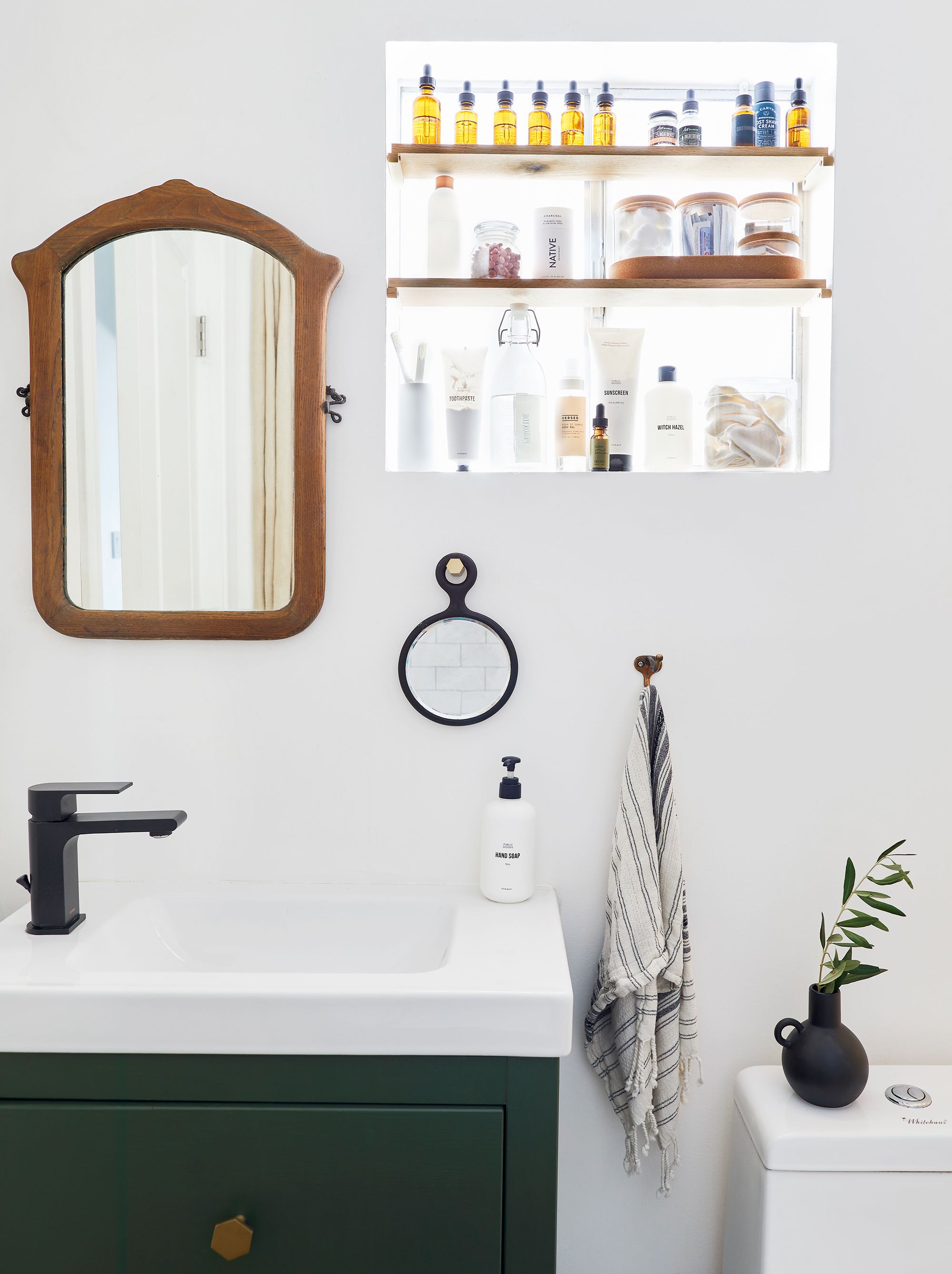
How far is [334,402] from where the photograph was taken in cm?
126

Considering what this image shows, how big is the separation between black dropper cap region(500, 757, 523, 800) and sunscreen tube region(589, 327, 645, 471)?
0.49 m

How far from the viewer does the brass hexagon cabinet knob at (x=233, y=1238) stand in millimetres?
912

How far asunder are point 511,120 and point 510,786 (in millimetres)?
990

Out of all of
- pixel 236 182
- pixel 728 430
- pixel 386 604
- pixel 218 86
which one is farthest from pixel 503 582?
pixel 218 86

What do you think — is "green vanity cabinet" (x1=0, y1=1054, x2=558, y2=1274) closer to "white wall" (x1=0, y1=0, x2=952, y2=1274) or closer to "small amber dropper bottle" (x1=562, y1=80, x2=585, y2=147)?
"white wall" (x1=0, y1=0, x2=952, y2=1274)

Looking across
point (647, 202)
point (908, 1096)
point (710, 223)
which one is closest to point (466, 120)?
point (647, 202)

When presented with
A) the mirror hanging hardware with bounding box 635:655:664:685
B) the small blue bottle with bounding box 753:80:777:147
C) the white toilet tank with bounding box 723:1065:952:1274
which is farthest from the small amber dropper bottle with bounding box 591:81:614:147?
the white toilet tank with bounding box 723:1065:952:1274

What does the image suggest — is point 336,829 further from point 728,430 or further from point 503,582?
point 728,430

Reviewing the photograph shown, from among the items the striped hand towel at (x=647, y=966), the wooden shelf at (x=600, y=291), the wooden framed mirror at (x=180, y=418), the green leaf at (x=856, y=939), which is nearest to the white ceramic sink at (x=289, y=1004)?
the striped hand towel at (x=647, y=966)

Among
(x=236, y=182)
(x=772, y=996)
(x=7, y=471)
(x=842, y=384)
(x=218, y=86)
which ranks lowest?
(x=772, y=996)

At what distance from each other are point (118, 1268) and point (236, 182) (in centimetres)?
139

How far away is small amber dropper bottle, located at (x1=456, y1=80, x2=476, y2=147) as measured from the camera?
129cm

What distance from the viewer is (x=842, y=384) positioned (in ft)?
4.20

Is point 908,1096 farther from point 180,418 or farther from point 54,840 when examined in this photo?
point 180,418
